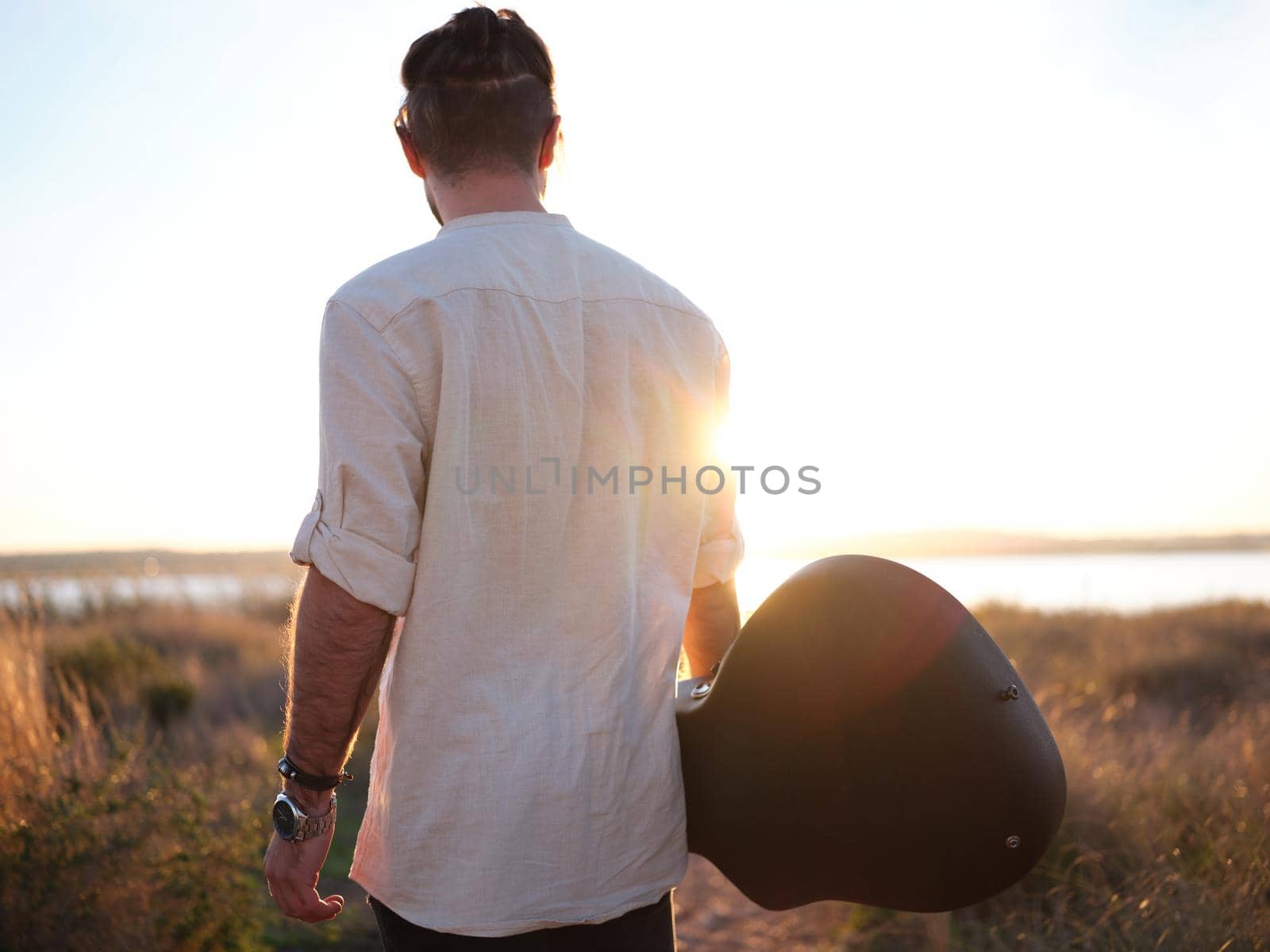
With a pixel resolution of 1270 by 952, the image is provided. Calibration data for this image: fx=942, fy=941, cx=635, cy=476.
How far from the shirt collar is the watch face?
0.84m

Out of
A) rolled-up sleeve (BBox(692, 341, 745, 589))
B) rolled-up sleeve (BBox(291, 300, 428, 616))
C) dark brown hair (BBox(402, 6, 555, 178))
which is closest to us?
rolled-up sleeve (BBox(291, 300, 428, 616))

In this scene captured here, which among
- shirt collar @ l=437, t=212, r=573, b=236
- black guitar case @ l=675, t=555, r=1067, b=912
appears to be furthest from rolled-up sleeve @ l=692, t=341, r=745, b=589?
shirt collar @ l=437, t=212, r=573, b=236

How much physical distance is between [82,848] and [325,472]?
7.86 feet

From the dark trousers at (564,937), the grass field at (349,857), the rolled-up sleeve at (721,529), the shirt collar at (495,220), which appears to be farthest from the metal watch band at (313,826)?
the grass field at (349,857)

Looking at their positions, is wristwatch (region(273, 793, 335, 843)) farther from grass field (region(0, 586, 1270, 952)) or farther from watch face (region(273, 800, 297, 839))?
grass field (region(0, 586, 1270, 952))

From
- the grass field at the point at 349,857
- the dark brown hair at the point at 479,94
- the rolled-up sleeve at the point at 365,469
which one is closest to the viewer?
the rolled-up sleeve at the point at 365,469

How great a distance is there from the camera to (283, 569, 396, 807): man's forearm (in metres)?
1.25

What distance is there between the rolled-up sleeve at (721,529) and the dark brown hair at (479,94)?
45 centimetres

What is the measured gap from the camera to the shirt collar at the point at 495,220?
137 cm

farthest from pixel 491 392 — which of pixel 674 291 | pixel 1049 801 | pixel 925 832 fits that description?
pixel 1049 801

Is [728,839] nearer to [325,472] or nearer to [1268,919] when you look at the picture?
[325,472]

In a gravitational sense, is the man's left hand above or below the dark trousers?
above

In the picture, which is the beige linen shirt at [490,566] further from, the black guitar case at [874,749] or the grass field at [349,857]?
the grass field at [349,857]

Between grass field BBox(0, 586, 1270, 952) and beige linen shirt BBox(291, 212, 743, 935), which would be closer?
beige linen shirt BBox(291, 212, 743, 935)
